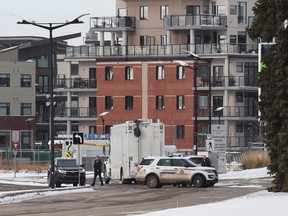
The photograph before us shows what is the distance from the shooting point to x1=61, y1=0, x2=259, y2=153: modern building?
343ft

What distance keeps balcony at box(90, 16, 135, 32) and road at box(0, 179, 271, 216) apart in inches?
2199

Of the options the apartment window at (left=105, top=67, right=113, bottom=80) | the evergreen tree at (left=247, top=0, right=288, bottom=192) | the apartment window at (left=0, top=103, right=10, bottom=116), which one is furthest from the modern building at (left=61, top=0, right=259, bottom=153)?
the evergreen tree at (left=247, top=0, right=288, bottom=192)

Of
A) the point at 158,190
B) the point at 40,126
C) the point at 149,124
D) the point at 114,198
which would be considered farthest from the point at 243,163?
the point at 40,126

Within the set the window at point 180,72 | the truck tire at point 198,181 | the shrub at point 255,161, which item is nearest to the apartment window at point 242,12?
the window at point 180,72

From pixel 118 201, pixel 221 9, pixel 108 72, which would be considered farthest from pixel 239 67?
pixel 118 201

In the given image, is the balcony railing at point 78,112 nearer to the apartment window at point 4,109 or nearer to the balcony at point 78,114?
the balcony at point 78,114

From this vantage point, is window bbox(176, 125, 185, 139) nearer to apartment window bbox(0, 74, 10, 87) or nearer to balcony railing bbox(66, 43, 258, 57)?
balcony railing bbox(66, 43, 258, 57)

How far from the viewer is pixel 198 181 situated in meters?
54.0

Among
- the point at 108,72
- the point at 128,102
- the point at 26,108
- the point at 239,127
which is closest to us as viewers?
the point at 239,127

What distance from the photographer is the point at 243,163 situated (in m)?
79.3

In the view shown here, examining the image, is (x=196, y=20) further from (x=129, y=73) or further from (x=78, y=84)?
(x=78, y=84)

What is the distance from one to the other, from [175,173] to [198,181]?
1219 mm

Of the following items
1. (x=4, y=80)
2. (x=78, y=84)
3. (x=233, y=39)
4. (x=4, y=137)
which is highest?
(x=233, y=39)

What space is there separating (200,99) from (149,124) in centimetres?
4641
